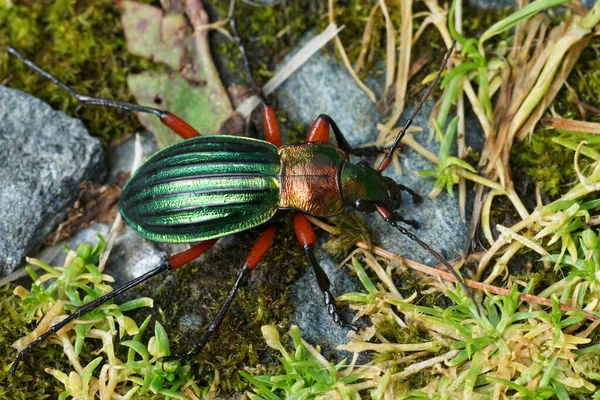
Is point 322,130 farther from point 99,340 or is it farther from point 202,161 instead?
point 99,340

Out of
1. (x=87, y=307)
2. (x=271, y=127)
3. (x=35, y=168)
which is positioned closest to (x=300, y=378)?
(x=87, y=307)

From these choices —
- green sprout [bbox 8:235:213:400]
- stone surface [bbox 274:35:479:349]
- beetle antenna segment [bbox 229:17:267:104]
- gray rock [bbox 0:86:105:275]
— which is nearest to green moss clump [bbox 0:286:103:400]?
green sprout [bbox 8:235:213:400]

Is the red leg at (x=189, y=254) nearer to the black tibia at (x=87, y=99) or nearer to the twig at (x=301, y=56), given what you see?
the black tibia at (x=87, y=99)

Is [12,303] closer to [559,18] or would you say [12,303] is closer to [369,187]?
[369,187]

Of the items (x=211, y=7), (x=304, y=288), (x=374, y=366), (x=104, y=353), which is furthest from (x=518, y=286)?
(x=211, y=7)

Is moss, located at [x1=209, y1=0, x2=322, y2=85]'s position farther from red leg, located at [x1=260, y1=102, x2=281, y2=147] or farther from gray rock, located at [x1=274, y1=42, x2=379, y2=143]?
red leg, located at [x1=260, y1=102, x2=281, y2=147]

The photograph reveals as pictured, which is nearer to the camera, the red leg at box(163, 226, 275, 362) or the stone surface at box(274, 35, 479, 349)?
the red leg at box(163, 226, 275, 362)

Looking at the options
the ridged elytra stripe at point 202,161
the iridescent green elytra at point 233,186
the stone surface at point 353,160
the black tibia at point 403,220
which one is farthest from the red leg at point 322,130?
the black tibia at point 403,220
